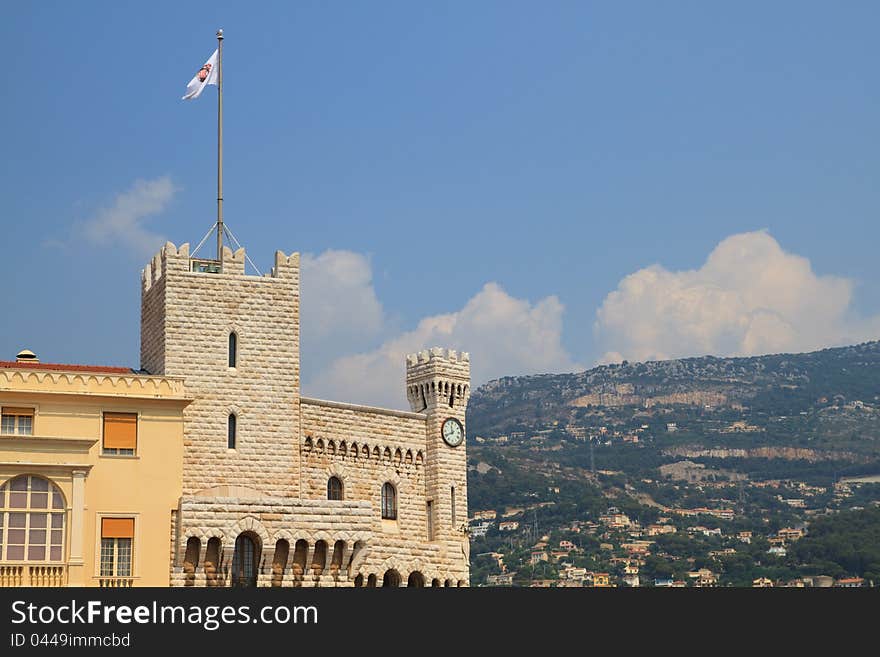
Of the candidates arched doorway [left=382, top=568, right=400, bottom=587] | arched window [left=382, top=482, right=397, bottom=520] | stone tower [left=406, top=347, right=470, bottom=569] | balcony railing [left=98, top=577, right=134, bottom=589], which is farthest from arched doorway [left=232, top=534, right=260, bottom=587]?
stone tower [left=406, top=347, right=470, bottom=569]

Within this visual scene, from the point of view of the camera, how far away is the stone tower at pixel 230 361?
53875mm

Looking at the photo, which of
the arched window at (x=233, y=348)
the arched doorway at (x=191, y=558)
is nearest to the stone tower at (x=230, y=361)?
the arched window at (x=233, y=348)

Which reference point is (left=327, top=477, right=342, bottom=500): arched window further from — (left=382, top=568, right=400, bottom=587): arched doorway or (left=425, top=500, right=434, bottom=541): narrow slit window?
(left=425, top=500, right=434, bottom=541): narrow slit window

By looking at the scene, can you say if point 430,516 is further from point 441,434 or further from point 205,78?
point 205,78

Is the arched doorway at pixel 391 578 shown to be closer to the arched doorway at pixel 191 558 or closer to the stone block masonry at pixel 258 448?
the stone block masonry at pixel 258 448

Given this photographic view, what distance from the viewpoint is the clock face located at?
6475cm

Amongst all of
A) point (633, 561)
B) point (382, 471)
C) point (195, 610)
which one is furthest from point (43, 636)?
point (633, 561)

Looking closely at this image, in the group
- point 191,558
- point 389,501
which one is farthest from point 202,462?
point 389,501

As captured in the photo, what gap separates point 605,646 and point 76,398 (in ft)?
69.8

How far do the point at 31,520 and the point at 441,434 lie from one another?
2100cm

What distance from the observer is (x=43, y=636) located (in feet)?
126

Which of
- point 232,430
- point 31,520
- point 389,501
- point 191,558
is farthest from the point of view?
point 389,501

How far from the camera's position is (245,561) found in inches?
2094

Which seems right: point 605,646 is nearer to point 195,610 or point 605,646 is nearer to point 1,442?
point 195,610
